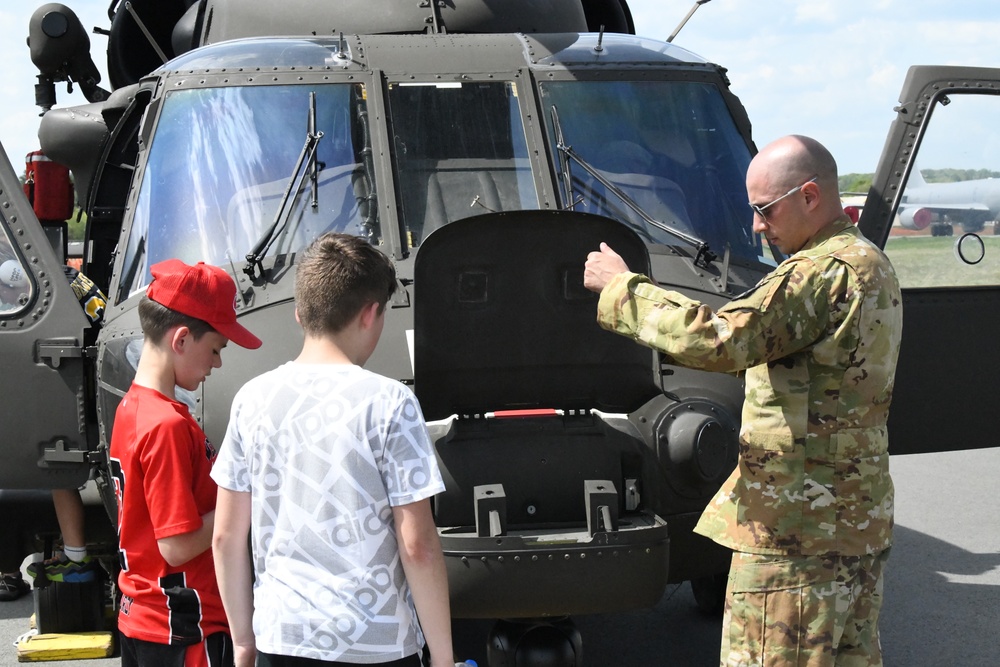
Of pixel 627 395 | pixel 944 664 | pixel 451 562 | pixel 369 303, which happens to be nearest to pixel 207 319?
pixel 369 303

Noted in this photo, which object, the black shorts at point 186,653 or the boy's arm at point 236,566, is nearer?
the boy's arm at point 236,566

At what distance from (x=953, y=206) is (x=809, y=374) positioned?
204 centimetres

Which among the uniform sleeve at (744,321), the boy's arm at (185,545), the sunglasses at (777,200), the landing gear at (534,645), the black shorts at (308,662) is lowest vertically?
the landing gear at (534,645)

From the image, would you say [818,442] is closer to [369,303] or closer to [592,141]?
[369,303]

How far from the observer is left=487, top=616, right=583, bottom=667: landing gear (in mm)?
3479

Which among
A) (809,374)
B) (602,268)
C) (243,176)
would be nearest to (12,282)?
(243,176)

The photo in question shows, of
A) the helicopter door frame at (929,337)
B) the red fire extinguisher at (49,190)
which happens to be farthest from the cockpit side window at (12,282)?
the helicopter door frame at (929,337)

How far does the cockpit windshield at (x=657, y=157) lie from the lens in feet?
14.7

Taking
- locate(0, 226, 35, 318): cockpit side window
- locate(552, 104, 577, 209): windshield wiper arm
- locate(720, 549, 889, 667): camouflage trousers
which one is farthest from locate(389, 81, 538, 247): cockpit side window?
locate(720, 549, 889, 667): camouflage trousers

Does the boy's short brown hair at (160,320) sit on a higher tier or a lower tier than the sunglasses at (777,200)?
lower

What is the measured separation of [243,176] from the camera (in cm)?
434

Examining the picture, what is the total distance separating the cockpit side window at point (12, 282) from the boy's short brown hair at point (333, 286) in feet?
7.09

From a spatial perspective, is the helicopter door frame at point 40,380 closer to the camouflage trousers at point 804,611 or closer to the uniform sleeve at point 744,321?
the uniform sleeve at point 744,321

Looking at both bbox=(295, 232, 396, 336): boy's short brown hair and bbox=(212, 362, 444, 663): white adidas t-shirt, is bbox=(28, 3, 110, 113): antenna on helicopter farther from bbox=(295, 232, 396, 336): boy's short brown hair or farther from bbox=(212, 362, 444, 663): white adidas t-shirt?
bbox=(212, 362, 444, 663): white adidas t-shirt
